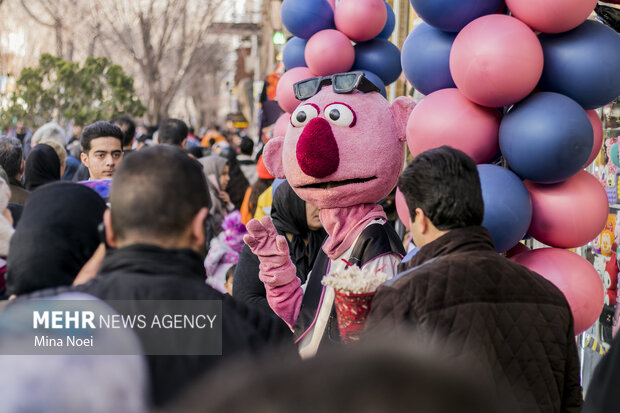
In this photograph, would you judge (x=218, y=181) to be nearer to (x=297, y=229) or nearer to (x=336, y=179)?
(x=297, y=229)

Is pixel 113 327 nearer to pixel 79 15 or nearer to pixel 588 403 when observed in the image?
pixel 588 403

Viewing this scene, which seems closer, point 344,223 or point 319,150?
point 319,150

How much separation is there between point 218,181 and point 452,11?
5.46 m

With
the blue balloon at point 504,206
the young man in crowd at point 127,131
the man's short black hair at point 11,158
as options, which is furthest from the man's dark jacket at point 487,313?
the young man in crowd at point 127,131

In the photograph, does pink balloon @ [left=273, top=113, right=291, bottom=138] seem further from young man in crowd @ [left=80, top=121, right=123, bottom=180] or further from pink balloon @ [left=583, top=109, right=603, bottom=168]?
pink balloon @ [left=583, top=109, right=603, bottom=168]

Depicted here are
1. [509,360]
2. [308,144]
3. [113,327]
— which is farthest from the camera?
[308,144]

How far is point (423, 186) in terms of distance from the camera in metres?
2.42

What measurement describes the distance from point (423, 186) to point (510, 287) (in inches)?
17.1

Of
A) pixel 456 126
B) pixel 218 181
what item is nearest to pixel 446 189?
pixel 456 126

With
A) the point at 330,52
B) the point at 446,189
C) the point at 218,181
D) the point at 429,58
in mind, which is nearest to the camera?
the point at 446,189

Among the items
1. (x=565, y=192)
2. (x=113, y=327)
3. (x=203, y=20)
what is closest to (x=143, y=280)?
(x=113, y=327)

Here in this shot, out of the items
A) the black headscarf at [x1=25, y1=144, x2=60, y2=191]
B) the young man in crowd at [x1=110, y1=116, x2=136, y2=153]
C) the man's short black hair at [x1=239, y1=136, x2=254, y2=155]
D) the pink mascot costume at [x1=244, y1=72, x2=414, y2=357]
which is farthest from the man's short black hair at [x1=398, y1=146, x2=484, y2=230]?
the man's short black hair at [x1=239, y1=136, x2=254, y2=155]

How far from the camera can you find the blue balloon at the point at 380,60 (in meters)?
4.74

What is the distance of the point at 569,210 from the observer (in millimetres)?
3123
